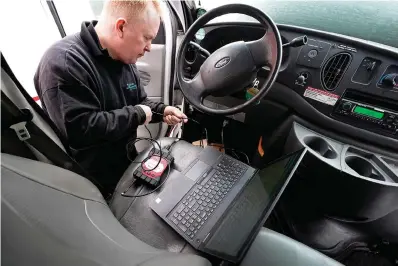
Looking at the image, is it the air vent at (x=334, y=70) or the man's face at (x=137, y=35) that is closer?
the man's face at (x=137, y=35)

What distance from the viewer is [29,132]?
532mm

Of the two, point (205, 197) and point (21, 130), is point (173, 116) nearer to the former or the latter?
point (205, 197)

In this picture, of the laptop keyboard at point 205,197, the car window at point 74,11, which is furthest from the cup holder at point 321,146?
the car window at point 74,11

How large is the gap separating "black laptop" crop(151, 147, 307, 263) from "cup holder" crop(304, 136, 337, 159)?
0.20 m

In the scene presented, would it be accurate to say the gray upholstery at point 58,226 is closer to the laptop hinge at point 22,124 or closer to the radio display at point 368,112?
the laptop hinge at point 22,124

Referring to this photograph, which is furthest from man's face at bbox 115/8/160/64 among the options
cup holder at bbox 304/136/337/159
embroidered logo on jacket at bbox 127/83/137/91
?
cup holder at bbox 304/136/337/159

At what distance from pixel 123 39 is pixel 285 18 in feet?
3.05

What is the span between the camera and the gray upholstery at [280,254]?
70 centimetres

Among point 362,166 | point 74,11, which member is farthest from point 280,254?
point 74,11

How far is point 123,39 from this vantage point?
85cm

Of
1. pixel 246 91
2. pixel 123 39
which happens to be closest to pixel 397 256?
pixel 246 91

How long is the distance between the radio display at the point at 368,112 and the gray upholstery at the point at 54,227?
883mm

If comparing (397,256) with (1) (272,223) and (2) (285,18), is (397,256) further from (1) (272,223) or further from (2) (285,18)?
(2) (285,18)

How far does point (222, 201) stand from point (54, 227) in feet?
1.69
